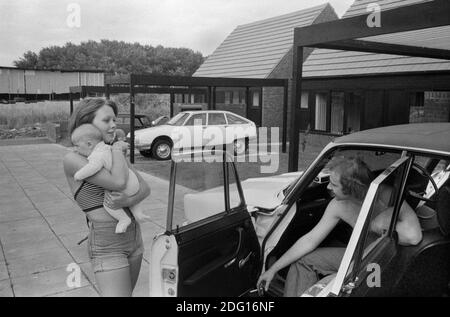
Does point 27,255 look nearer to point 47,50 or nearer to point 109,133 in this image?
point 109,133

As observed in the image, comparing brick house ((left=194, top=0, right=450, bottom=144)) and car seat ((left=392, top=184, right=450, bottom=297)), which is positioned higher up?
brick house ((left=194, top=0, right=450, bottom=144))

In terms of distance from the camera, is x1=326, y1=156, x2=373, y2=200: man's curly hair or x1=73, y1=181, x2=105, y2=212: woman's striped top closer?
x1=73, y1=181, x2=105, y2=212: woman's striped top

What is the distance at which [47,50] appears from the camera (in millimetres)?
75938

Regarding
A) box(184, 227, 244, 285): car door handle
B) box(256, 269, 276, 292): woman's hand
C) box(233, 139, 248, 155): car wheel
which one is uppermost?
box(184, 227, 244, 285): car door handle

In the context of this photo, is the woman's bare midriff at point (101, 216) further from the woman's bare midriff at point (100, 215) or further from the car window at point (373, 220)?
the car window at point (373, 220)

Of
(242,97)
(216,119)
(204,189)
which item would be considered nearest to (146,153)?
(216,119)

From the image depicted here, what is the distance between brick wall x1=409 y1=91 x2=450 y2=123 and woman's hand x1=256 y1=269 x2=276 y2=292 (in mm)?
11213

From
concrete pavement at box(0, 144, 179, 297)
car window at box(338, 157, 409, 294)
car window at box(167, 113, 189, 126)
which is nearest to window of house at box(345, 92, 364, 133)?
car window at box(167, 113, 189, 126)

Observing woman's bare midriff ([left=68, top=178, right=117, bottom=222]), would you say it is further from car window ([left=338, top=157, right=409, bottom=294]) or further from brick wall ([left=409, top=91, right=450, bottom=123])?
brick wall ([left=409, top=91, right=450, bottom=123])

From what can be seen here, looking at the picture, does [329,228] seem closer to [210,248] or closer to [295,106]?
[210,248]

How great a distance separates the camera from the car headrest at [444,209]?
236 cm

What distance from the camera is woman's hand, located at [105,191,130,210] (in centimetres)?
243

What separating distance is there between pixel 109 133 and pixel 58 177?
9347 millimetres

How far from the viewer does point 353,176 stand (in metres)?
2.66
